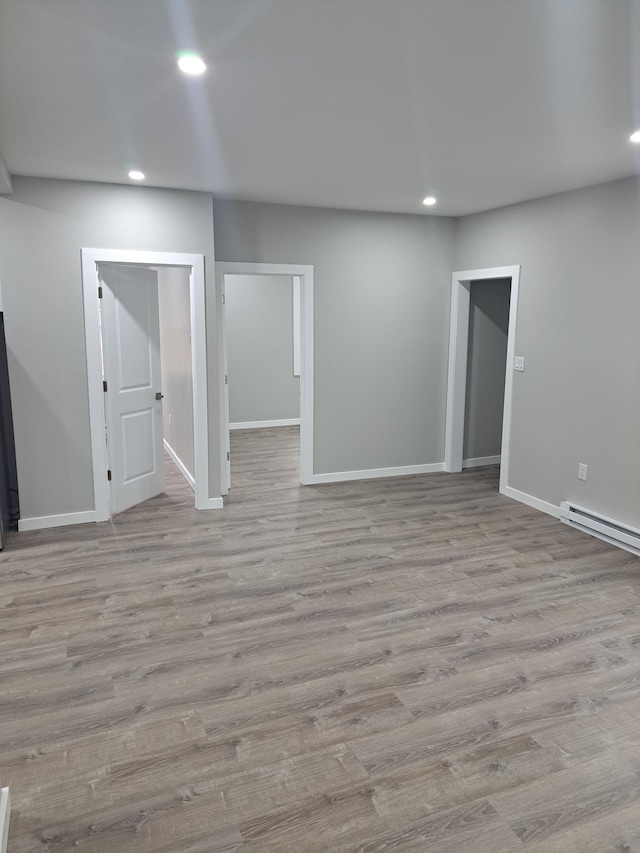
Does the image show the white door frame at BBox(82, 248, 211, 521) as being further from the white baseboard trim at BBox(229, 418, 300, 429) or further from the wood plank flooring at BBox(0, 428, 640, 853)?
the white baseboard trim at BBox(229, 418, 300, 429)

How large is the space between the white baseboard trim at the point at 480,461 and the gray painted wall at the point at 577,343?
1.08 metres

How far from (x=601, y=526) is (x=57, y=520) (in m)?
4.16

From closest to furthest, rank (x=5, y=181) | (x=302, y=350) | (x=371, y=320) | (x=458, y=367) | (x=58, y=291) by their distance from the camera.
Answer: (x=5, y=181) → (x=58, y=291) → (x=302, y=350) → (x=371, y=320) → (x=458, y=367)

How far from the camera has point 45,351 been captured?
14.2 ft

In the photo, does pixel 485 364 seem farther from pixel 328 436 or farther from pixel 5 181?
pixel 5 181

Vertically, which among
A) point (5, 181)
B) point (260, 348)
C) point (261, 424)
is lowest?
point (261, 424)

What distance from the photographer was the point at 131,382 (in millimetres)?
4945

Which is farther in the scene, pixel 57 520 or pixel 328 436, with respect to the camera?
pixel 328 436

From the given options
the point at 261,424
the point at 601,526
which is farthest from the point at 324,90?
the point at 261,424

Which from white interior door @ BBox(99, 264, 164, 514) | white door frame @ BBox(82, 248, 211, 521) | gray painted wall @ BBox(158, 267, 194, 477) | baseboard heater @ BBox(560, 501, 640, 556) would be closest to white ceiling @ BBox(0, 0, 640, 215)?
white door frame @ BBox(82, 248, 211, 521)

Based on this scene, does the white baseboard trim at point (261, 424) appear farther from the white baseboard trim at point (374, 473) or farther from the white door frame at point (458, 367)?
the white door frame at point (458, 367)

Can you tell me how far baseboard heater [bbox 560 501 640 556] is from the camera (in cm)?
414

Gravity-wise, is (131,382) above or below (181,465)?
above

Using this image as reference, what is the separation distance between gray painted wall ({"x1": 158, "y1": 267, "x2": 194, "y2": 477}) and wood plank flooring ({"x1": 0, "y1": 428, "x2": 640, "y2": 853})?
1497 mm
